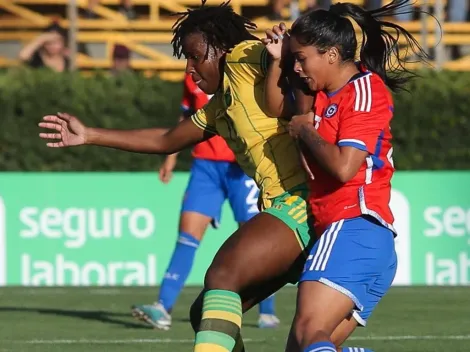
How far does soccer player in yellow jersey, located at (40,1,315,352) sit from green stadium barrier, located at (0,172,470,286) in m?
6.12

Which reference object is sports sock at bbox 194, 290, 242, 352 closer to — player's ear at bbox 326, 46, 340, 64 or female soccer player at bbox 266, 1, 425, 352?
female soccer player at bbox 266, 1, 425, 352

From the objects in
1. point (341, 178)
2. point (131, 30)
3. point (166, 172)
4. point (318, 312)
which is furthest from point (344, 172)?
point (131, 30)

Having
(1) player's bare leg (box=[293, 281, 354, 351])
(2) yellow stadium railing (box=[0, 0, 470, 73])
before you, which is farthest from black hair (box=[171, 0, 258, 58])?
(2) yellow stadium railing (box=[0, 0, 470, 73])

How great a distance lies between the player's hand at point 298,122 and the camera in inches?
208

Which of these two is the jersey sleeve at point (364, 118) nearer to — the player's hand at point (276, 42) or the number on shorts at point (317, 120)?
the number on shorts at point (317, 120)

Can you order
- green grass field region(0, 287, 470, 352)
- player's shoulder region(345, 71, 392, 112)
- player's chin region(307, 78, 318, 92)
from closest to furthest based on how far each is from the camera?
player's shoulder region(345, 71, 392, 112)
player's chin region(307, 78, 318, 92)
green grass field region(0, 287, 470, 352)

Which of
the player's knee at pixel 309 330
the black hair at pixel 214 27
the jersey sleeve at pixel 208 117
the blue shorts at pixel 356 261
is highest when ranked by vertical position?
the black hair at pixel 214 27

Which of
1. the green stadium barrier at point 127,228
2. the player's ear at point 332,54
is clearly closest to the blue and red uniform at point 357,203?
the player's ear at point 332,54

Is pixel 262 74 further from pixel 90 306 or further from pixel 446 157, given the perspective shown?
pixel 446 157

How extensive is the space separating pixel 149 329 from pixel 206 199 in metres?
1.07

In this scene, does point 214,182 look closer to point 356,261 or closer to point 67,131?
point 67,131

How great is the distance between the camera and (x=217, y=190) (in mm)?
9500

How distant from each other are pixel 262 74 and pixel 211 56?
1.00 ft

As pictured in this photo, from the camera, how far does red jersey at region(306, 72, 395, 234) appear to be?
5180 millimetres
